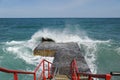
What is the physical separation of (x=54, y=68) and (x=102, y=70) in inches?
209

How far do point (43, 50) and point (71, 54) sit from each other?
3.15 meters

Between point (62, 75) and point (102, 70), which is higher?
point (62, 75)

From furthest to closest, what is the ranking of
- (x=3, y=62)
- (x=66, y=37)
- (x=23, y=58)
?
(x=66, y=37) < (x=23, y=58) < (x=3, y=62)

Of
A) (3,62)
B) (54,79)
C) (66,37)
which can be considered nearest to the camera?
(54,79)

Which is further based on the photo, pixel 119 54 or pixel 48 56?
pixel 119 54

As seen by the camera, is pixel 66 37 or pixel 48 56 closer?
pixel 48 56

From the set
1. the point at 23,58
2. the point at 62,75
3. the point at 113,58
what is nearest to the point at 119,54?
the point at 113,58

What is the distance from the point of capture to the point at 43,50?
1812 cm

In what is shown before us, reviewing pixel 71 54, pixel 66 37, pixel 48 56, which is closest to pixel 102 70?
pixel 71 54

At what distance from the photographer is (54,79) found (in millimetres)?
9516

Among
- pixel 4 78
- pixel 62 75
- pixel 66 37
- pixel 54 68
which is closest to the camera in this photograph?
pixel 62 75

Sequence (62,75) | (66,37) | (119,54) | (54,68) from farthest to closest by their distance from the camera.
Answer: (66,37) → (119,54) → (54,68) → (62,75)

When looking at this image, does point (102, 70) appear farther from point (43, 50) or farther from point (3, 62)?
point (3, 62)

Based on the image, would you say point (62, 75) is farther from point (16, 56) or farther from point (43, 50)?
point (16, 56)
